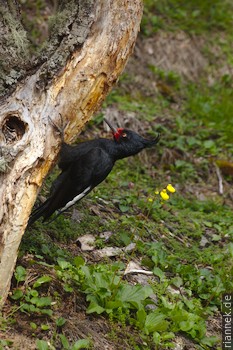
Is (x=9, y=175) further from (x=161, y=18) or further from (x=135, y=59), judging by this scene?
(x=161, y=18)

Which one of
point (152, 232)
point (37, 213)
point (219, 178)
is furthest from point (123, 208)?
point (219, 178)

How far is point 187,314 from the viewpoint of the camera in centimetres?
427

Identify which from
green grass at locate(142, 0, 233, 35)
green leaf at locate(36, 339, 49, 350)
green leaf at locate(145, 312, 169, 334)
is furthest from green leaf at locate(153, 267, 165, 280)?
green grass at locate(142, 0, 233, 35)

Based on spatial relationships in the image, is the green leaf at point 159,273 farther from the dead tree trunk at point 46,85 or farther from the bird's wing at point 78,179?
the dead tree trunk at point 46,85

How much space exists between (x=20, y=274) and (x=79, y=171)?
1142 millimetres

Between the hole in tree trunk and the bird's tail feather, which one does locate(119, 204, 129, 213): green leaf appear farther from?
the hole in tree trunk

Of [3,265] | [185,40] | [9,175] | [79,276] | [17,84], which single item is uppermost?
[17,84]

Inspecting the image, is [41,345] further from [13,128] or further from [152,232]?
[152,232]

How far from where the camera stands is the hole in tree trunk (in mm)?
3939

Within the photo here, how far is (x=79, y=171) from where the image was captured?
4840mm

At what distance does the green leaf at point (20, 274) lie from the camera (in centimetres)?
393

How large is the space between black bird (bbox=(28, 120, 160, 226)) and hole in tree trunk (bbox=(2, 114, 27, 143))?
0.63 metres

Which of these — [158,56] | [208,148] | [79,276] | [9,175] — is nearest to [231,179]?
[208,148]

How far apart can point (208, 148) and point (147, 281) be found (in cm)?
315
